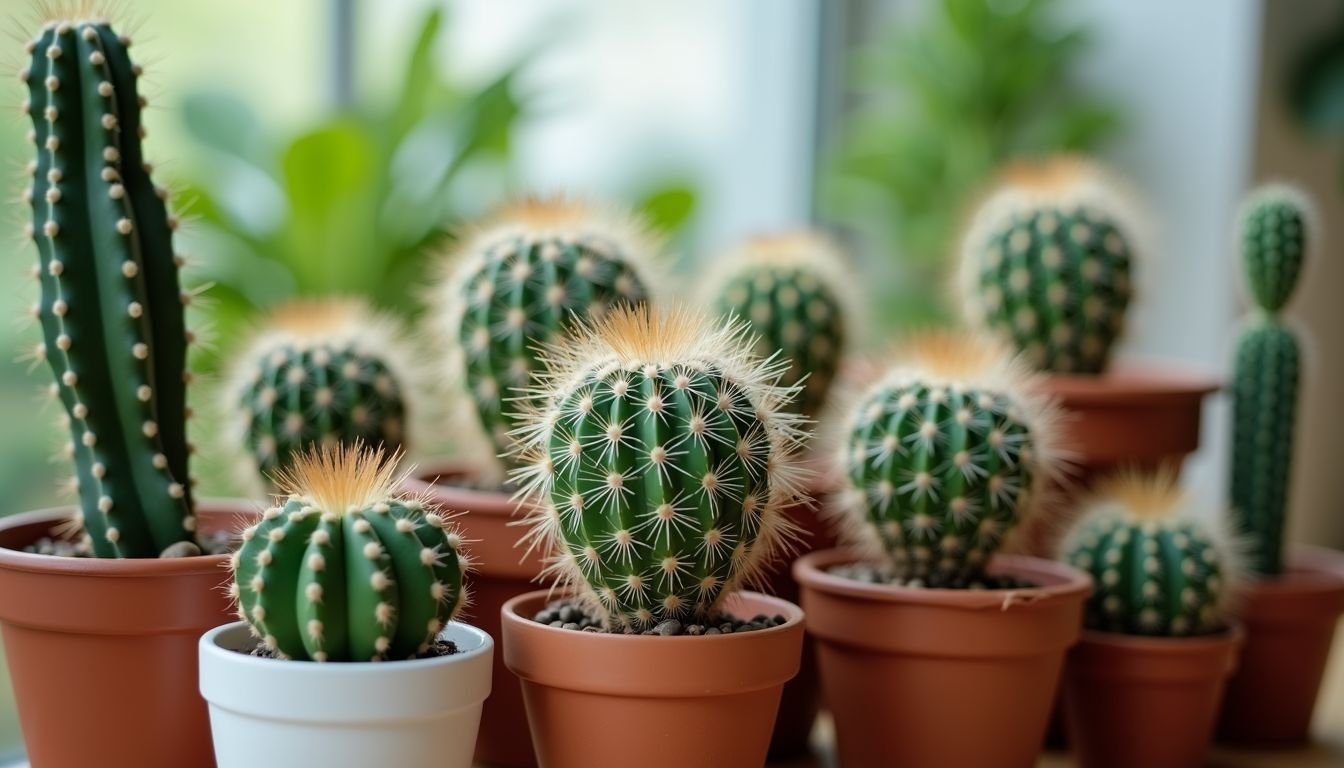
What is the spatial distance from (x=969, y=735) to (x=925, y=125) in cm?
180

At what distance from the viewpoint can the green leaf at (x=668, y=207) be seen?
7.68ft

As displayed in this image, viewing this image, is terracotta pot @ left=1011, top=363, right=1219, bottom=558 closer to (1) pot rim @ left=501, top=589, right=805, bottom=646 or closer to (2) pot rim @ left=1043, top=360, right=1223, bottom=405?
(2) pot rim @ left=1043, top=360, right=1223, bottom=405

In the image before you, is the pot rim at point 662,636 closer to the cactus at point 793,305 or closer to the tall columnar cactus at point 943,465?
the tall columnar cactus at point 943,465

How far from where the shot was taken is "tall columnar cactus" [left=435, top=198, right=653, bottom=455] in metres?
1.26

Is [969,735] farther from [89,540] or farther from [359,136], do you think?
[359,136]

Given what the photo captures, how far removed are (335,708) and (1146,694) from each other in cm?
77

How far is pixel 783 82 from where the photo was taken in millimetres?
3109

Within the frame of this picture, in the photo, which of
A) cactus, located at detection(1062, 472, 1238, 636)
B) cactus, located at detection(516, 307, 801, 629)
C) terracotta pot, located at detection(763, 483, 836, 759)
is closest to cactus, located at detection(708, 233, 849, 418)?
terracotta pot, located at detection(763, 483, 836, 759)

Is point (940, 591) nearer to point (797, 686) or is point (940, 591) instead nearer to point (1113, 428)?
point (797, 686)

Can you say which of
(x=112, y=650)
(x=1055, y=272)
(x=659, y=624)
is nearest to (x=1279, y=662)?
(x=1055, y=272)

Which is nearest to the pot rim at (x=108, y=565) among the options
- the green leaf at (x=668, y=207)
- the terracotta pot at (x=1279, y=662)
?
the terracotta pot at (x=1279, y=662)

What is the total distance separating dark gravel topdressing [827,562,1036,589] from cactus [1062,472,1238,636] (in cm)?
12

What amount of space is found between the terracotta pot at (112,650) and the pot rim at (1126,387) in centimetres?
82

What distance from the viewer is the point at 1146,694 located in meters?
1.32
